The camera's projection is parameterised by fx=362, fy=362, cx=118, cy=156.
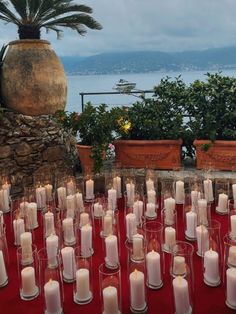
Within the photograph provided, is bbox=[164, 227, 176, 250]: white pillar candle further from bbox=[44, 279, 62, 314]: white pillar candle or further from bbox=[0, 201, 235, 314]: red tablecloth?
bbox=[44, 279, 62, 314]: white pillar candle

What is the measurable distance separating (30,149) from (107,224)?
2135 mm

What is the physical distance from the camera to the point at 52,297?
1676mm

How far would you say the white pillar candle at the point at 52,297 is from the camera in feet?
5.49

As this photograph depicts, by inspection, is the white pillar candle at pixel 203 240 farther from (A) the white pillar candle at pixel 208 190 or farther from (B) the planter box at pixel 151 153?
(B) the planter box at pixel 151 153

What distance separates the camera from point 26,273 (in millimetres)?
1829

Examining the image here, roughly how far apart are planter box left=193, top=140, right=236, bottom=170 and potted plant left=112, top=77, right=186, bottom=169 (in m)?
0.21

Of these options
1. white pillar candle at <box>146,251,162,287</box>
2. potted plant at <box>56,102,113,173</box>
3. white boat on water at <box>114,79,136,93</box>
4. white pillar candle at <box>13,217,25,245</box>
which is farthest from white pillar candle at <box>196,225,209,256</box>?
white boat on water at <box>114,79,136,93</box>

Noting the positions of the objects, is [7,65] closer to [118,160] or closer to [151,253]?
[118,160]

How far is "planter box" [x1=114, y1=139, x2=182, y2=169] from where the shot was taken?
3902 mm

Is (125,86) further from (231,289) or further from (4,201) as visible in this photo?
(231,289)

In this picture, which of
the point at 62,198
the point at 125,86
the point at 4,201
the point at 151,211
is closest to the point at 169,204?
the point at 151,211

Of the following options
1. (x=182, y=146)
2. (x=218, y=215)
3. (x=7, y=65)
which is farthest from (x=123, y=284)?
(x=7, y=65)

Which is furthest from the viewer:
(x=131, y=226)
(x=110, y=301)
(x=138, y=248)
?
(x=131, y=226)

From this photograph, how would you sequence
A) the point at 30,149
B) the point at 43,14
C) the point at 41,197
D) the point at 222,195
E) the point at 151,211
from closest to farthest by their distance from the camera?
the point at 151,211
the point at 222,195
the point at 41,197
the point at 30,149
the point at 43,14
